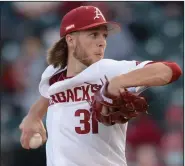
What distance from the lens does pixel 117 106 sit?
162 centimetres

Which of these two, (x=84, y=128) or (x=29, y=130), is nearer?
(x=84, y=128)

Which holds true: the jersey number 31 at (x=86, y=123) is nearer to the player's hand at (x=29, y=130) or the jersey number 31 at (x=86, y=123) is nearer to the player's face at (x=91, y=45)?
the player's face at (x=91, y=45)

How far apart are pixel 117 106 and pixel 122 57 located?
3108 millimetres

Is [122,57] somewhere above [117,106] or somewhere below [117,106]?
above

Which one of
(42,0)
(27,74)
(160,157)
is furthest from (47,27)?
(160,157)

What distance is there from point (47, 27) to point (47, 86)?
9.22 feet

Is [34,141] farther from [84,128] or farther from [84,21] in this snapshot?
[84,21]

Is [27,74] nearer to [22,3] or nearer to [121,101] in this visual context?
[22,3]

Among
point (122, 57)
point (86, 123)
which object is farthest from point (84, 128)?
point (122, 57)

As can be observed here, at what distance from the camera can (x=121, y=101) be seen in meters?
1.61

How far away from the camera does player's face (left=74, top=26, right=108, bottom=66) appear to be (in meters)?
1.95

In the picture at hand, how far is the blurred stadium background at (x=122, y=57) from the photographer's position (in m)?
4.43

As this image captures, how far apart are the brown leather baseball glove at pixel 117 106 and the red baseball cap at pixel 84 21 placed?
0.45 meters

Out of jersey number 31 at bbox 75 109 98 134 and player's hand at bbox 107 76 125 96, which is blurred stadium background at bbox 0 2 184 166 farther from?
player's hand at bbox 107 76 125 96
